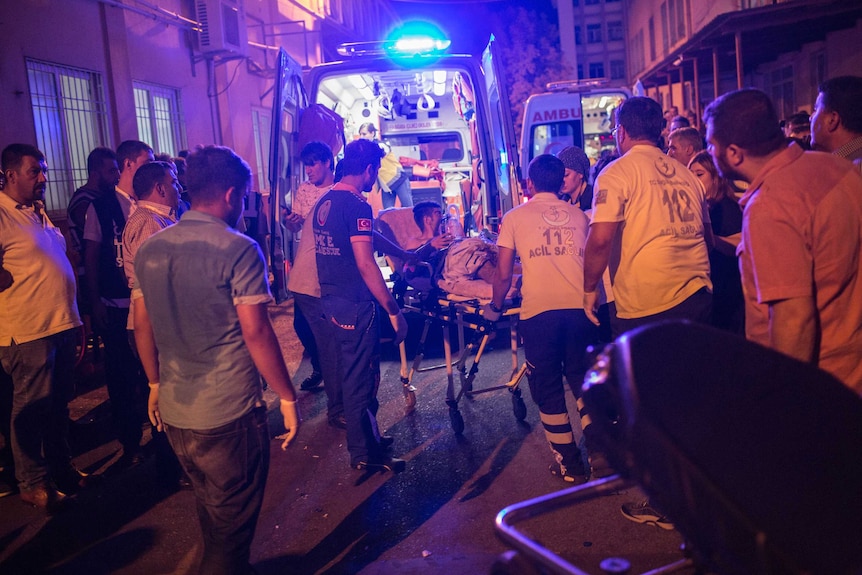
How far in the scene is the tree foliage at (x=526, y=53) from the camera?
42469 millimetres

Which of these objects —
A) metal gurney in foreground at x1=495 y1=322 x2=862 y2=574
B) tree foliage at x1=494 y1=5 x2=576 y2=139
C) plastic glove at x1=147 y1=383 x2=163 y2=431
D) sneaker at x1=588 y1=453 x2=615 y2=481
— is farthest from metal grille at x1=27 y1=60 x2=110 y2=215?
tree foliage at x1=494 y1=5 x2=576 y2=139

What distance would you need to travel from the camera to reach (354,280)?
455 cm

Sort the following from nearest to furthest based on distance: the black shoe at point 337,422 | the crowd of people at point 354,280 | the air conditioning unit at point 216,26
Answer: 1. the crowd of people at point 354,280
2. the black shoe at point 337,422
3. the air conditioning unit at point 216,26

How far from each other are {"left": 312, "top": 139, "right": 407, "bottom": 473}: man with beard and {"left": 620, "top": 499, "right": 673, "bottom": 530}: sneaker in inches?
56.3

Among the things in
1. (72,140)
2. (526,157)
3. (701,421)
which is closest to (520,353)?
(701,421)

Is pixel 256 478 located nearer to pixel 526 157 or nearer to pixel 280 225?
pixel 280 225

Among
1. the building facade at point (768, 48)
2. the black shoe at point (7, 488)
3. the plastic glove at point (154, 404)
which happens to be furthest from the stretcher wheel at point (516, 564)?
the building facade at point (768, 48)

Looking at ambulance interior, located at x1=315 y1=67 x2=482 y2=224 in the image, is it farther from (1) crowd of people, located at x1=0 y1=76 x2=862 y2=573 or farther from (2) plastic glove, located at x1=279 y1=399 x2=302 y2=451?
(2) plastic glove, located at x1=279 y1=399 x2=302 y2=451

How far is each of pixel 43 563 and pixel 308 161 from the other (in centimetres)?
352

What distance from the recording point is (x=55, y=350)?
442 cm

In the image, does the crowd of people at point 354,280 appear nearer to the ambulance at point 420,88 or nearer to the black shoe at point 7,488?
the black shoe at point 7,488

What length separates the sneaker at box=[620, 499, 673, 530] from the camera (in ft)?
12.1

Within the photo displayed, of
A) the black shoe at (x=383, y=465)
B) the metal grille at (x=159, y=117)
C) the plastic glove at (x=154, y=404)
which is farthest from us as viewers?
the metal grille at (x=159, y=117)

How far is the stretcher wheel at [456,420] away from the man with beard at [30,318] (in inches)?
100
